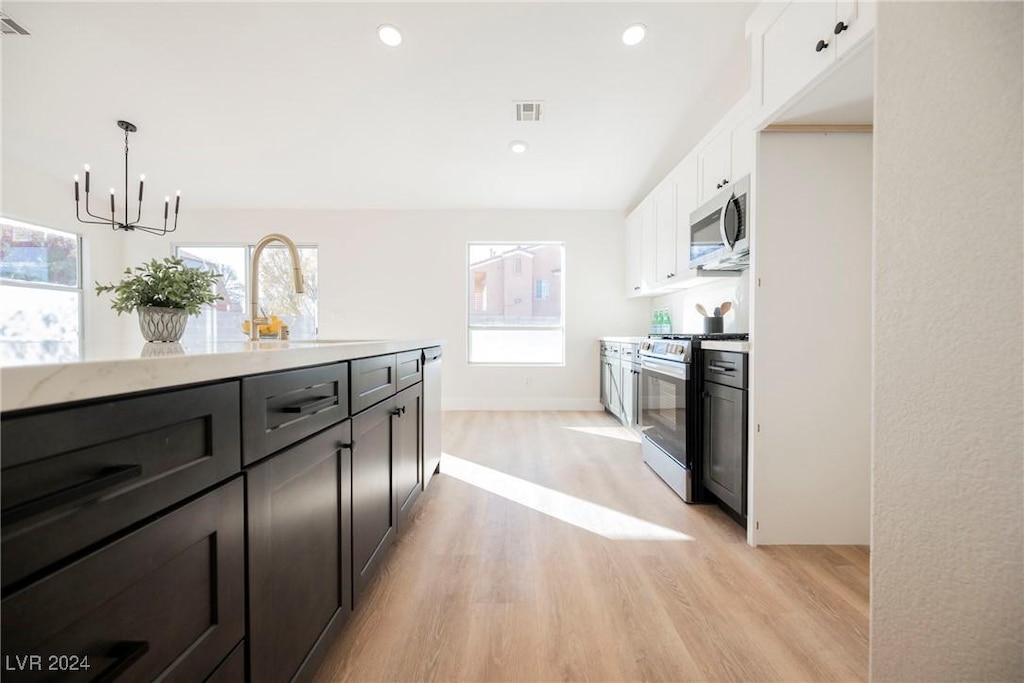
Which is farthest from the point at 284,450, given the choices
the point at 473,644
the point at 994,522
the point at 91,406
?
the point at 994,522

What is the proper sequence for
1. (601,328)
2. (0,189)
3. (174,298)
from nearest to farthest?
1. (174,298)
2. (0,189)
3. (601,328)

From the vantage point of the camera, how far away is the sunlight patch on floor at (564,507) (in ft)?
6.53

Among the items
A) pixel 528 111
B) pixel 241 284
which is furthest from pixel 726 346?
pixel 241 284

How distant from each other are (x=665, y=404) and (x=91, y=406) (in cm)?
267

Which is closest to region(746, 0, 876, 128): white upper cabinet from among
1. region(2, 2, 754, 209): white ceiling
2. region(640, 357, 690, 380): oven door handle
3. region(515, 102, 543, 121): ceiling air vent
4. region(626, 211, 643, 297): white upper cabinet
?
region(2, 2, 754, 209): white ceiling

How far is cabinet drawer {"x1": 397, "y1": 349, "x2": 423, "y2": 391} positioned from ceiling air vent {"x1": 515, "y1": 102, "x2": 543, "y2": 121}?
241 centimetres

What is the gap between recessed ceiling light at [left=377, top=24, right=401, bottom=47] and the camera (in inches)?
110

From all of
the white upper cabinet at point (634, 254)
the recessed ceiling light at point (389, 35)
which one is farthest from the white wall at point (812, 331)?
the white upper cabinet at point (634, 254)

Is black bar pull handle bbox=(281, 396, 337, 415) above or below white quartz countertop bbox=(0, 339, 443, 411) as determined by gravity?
below

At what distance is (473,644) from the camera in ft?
4.19

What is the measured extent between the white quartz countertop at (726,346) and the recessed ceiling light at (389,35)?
279 cm

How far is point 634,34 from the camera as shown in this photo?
9.18 feet

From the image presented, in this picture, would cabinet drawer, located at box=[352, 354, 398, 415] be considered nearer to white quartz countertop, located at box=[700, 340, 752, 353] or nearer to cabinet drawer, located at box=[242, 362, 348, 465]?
cabinet drawer, located at box=[242, 362, 348, 465]

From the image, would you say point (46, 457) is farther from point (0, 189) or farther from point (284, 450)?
point (0, 189)
